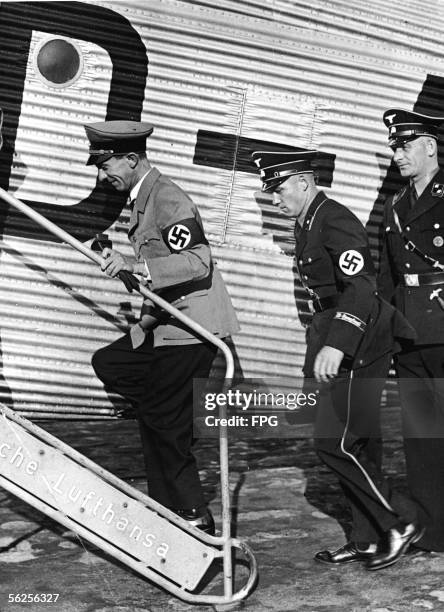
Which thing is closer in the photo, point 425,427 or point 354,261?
point 354,261

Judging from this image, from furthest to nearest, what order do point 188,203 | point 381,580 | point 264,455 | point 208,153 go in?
1. point 264,455
2. point 208,153
3. point 188,203
4. point 381,580

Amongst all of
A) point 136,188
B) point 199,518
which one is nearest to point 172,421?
point 199,518

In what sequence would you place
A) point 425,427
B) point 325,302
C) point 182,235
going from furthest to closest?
point 425,427, point 325,302, point 182,235

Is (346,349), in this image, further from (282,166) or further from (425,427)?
(282,166)

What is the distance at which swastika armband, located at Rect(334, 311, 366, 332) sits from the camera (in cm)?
419

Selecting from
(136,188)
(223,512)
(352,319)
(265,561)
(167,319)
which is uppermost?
(136,188)

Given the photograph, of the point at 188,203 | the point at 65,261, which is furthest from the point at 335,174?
the point at 65,261

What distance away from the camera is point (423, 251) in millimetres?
4555

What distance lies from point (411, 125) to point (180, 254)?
4.34 ft

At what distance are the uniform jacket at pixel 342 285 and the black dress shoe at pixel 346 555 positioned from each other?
0.81 meters

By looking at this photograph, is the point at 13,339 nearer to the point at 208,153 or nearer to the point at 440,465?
the point at 208,153

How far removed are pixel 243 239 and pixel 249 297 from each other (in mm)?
318

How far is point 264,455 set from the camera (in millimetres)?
6484

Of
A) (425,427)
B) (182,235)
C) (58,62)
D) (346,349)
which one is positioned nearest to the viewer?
(346,349)
